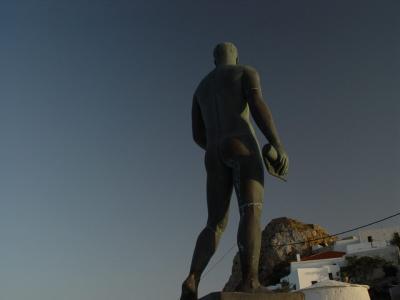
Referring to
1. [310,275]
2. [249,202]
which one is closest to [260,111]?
[249,202]

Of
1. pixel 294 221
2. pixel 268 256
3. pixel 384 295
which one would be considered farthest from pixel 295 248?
pixel 384 295

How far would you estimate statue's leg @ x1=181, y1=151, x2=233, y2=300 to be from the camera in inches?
189

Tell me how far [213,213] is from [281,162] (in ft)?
3.14

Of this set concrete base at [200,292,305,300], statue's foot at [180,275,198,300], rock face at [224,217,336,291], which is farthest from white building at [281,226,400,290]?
concrete base at [200,292,305,300]

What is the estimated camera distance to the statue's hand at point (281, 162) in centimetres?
499

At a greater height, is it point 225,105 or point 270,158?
point 225,105

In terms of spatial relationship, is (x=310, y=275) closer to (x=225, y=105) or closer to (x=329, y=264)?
(x=329, y=264)

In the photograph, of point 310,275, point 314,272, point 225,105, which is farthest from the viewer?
point 314,272

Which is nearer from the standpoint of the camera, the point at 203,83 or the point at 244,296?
A: the point at 244,296

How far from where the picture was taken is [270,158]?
16.3 ft

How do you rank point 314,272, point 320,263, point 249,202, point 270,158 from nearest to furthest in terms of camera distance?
point 249,202, point 270,158, point 314,272, point 320,263

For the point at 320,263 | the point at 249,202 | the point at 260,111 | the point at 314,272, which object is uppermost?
the point at 320,263

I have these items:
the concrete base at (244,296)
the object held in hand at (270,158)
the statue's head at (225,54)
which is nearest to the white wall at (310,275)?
the statue's head at (225,54)

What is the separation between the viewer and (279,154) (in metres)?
4.99
